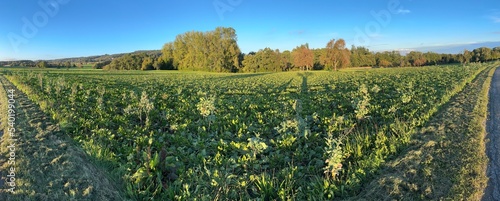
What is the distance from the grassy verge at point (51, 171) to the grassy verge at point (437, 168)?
4722 mm

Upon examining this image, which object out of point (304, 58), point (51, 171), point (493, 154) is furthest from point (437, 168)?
point (304, 58)

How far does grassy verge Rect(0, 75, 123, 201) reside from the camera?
4.31 meters

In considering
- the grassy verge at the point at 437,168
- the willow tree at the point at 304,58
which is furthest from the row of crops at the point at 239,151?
the willow tree at the point at 304,58

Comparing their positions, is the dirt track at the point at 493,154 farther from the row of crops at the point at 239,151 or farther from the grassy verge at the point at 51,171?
the grassy verge at the point at 51,171

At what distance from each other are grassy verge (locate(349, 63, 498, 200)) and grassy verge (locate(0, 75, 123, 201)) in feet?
15.5

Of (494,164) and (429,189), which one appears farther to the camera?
(494,164)

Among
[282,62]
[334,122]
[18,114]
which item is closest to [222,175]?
[334,122]

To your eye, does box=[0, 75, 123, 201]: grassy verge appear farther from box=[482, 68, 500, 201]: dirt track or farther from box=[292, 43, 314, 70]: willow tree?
box=[292, 43, 314, 70]: willow tree

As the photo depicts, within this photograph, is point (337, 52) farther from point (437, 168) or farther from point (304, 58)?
point (437, 168)

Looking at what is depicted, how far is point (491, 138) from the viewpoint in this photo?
700 cm

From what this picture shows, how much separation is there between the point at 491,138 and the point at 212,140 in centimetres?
766

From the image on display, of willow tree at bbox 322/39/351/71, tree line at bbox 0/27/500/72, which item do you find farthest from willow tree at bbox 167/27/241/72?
willow tree at bbox 322/39/351/71

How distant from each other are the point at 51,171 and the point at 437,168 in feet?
25.3

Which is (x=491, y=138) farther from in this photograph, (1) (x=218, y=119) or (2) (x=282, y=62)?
(2) (x=282, y=62)
